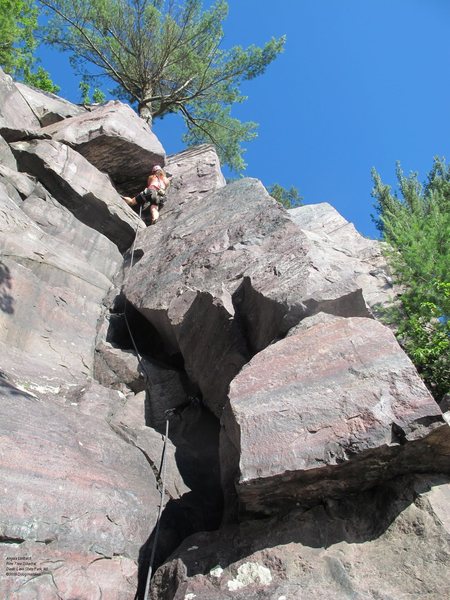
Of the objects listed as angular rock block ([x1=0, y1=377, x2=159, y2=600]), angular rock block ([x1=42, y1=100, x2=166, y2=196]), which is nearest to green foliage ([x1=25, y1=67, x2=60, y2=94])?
angular rock block ([x1=42, y1=100, x2=166, y2=196])

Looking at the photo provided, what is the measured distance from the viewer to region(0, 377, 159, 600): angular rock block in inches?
146

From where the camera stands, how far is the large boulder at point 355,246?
7.57 meters

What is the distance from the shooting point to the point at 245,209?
7.53 metres

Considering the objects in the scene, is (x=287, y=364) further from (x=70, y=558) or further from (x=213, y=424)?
(x=70, y=558)

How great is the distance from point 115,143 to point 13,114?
1.70m

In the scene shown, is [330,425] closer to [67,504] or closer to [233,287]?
[67,504]

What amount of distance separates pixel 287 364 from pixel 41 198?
5195mm

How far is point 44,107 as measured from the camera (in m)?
11.0

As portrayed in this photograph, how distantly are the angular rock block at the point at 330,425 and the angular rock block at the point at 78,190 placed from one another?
4906 millimetres

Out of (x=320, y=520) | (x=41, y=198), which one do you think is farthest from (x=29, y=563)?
(x=41, y=198)

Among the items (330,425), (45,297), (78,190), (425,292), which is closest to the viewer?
(330,425)

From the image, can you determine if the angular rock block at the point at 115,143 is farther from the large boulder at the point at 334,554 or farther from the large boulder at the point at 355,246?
the large boulder at the point at 334,554

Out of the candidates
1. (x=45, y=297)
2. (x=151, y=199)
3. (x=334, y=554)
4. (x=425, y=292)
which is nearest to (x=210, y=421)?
(x=45, y=297)

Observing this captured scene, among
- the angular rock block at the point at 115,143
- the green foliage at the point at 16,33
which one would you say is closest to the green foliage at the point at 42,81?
the green foliage at the point at 16,33
